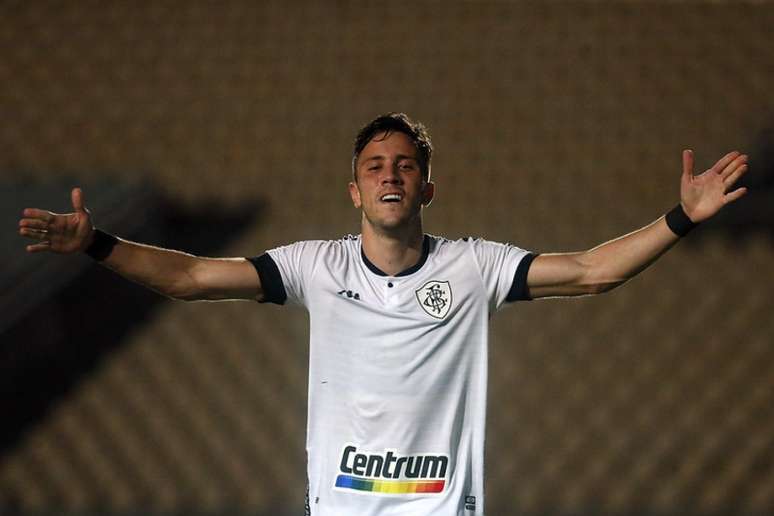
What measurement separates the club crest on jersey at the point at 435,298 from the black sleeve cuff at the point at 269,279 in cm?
28

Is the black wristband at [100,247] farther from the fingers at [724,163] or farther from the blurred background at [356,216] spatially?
the blurred background at [356,216]

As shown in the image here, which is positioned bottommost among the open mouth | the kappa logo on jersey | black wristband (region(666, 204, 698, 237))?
the kappa logo on jersey

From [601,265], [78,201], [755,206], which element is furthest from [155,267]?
[755,206]

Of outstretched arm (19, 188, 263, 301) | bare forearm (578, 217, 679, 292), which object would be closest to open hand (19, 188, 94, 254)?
outstretched arm (19, 188, 263, 301)

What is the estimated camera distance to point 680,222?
81.3 inches

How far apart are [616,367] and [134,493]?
2118mm

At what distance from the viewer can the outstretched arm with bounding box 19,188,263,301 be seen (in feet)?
6.83

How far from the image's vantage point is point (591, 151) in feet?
16.8

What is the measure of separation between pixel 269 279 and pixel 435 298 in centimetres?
33

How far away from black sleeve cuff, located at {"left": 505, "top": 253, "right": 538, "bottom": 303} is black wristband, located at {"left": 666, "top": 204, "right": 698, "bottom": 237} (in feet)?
0.89

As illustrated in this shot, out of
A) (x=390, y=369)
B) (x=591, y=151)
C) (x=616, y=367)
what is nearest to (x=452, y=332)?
(x=390, y=369)

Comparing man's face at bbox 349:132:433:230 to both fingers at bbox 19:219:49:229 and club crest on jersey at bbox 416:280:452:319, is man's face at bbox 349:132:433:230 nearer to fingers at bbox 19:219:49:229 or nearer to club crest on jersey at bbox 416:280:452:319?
club crest on jersey at bbox 416:280:452:319

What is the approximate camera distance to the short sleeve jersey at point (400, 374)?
6.81ft

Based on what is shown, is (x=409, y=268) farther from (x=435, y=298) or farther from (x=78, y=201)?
(x=78, y=201)
